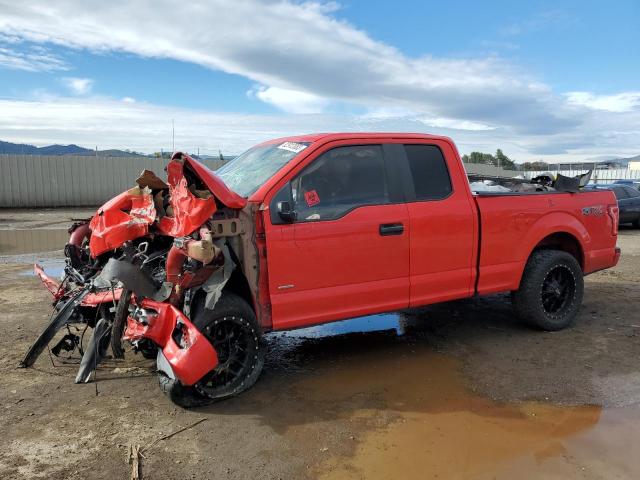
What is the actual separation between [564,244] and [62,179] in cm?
2209

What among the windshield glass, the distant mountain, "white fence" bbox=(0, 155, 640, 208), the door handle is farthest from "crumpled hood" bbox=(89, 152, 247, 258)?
the distant mountain

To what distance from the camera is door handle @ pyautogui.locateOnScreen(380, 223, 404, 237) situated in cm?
452

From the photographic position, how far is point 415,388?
434 cm

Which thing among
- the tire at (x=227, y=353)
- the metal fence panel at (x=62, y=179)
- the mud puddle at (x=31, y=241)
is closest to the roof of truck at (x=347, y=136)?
the tire at (x=227, y=353)

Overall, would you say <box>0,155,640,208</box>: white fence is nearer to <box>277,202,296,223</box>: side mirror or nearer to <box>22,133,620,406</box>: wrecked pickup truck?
<box>22,133,620,406</box>: wrecked pickup truck

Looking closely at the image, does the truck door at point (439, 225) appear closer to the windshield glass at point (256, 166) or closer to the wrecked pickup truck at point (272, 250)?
the wrecked pickup truck at point (272, 250)

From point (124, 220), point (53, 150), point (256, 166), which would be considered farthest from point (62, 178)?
point (124, 220)

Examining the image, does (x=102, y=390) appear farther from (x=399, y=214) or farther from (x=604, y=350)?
(x=604, y=350)

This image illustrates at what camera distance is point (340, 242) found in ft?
14.2

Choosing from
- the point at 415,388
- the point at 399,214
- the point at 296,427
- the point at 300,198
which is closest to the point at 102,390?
the point at 296,427

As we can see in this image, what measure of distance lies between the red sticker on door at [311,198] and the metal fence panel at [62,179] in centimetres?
1820

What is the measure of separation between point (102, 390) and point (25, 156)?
21311mm

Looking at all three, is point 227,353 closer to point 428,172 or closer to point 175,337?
point 175,337

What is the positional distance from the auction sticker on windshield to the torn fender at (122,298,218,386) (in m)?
1.69
